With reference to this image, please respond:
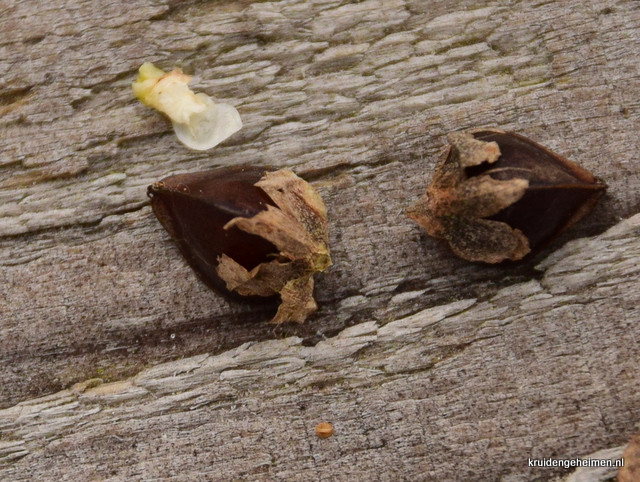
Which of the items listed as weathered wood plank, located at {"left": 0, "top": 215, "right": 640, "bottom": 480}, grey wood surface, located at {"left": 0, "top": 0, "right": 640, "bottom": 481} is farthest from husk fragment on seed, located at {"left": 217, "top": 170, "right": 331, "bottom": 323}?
weathered wood plank, located at {"left": 0, "top": 215, "right": 640, "bottom": 480}

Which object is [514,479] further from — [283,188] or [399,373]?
[283,188]

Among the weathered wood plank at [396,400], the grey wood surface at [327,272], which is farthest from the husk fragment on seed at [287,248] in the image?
the weathered wood plank at [396,400]

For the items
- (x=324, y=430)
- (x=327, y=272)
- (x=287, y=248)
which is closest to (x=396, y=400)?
(x=324, y=430)

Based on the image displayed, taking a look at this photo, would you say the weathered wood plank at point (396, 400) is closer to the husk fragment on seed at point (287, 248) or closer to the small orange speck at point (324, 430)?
the small orange speck at point (324, 430)

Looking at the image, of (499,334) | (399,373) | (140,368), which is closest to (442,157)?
(499,334)

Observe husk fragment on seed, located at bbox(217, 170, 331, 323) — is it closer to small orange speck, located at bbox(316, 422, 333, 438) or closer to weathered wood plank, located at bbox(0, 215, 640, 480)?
weathered wood plank, located at bbox(0, 215, 640, 480)
